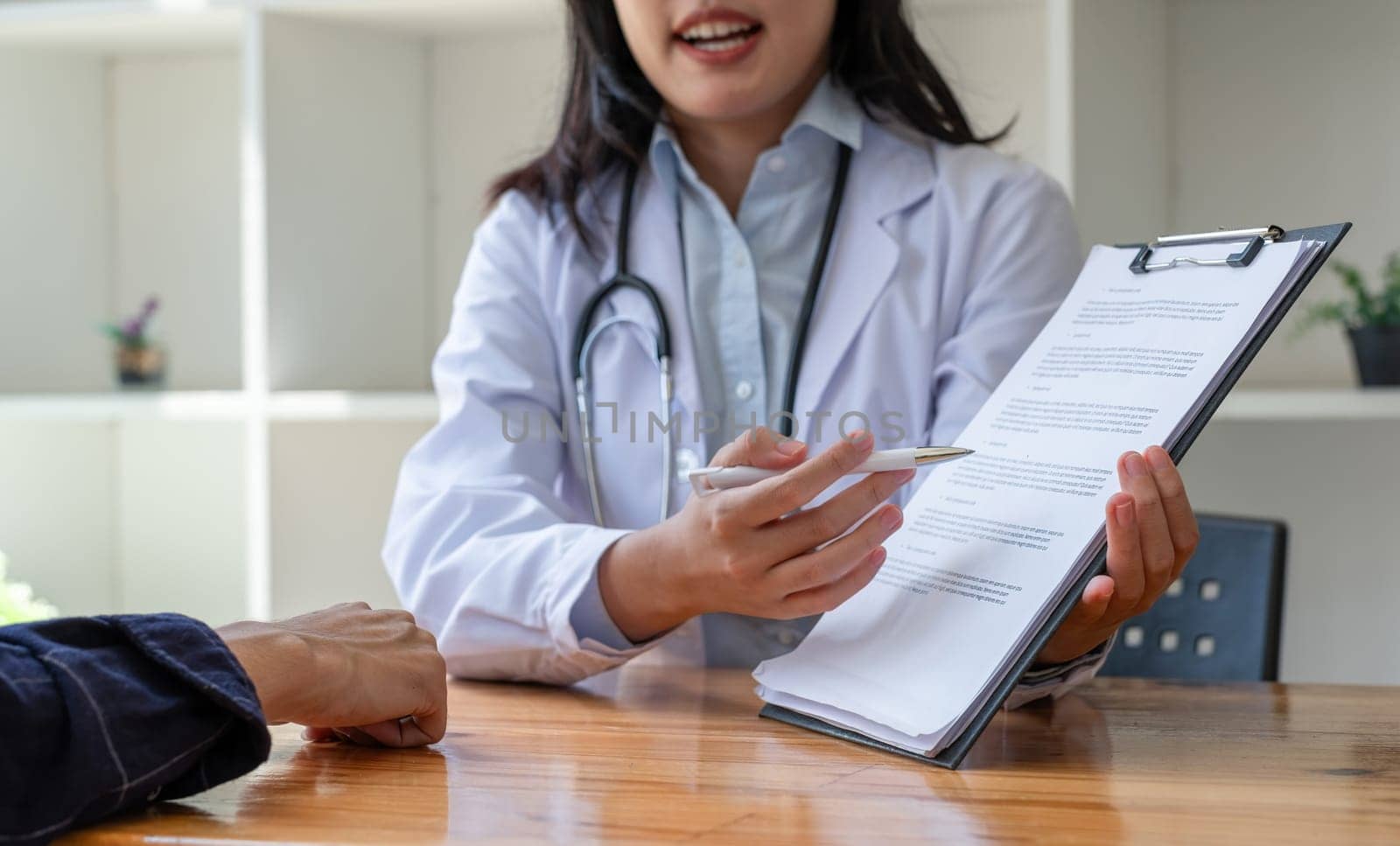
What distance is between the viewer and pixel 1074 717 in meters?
0.96

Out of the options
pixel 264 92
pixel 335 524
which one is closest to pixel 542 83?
pixel 264 92

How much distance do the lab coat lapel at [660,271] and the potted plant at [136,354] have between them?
1241mm

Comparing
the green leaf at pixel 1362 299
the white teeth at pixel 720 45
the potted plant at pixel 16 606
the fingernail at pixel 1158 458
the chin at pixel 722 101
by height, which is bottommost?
the potted plant at pixel 16 606

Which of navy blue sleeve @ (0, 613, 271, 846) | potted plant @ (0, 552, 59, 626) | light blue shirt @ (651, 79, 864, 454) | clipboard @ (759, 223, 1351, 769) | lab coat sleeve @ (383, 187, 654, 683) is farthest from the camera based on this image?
potted plant @ (0, 552, 59, 626)

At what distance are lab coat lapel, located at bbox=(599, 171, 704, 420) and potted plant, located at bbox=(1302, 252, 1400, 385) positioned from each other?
969 mm

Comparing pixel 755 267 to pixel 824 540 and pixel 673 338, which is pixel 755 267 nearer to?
pixel 673 338

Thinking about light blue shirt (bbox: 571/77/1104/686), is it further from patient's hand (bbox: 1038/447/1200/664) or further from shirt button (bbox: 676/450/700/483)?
patient's hand (bbox: 1038/447/1200/664)

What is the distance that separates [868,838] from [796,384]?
732 mm

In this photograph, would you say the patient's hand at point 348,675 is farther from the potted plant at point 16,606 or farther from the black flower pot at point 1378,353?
the black flower pot at point 1378,353

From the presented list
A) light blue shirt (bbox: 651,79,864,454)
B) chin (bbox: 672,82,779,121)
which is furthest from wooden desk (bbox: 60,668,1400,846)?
chin (bbox: 672,82,779,121)

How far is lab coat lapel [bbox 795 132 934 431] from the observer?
4.40 ft

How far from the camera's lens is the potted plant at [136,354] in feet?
7.74

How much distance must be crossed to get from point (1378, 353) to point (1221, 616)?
567 mm

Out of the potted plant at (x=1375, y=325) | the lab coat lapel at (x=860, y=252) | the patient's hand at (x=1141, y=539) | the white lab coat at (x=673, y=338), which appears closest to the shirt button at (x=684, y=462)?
the white lab coat at (x=673, y=338)
